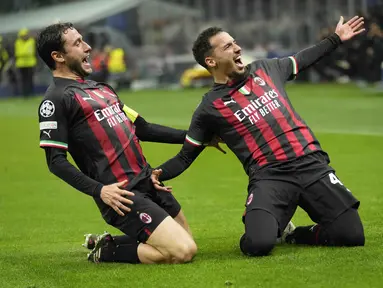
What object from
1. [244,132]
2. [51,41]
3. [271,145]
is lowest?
[271,145]

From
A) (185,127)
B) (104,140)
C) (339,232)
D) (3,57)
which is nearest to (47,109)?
(104,140)

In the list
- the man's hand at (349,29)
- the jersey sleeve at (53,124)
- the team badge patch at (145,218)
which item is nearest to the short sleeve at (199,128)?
the team badge patch at (145,218)

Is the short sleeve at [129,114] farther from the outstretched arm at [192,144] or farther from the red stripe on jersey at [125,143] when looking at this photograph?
the outstretched arm at [192,144]

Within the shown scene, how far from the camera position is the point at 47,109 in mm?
7301

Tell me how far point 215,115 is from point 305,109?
591 inches

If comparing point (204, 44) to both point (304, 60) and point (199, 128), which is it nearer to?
point (199, 128)

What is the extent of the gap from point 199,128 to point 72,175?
3.81 ft

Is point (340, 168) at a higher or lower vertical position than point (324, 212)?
lower

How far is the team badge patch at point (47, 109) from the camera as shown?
7.29 meters

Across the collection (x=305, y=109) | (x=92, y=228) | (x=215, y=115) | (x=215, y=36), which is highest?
(x=215, y=36)

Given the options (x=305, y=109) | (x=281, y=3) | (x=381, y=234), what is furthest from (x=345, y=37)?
(x=281, y=3)

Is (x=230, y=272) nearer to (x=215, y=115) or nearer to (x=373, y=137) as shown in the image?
(x=215, y=115)

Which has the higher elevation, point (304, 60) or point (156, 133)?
point (304, 60)

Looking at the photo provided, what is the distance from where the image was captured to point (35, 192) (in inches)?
483
